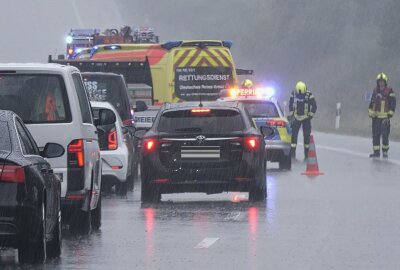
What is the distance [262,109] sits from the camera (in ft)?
99.3

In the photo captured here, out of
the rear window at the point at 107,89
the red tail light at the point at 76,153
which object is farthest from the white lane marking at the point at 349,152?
the red tail light at the point at 76,153

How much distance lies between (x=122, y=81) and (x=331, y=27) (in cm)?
6324

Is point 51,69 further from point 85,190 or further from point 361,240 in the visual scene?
point 361,240

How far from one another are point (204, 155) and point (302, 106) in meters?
15.6

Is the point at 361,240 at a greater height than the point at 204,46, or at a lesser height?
lesser

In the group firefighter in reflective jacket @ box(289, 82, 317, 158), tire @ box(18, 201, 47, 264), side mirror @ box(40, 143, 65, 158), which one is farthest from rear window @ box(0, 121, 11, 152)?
firefighter in reflective jacket @ box(289, 82, 317, 158)

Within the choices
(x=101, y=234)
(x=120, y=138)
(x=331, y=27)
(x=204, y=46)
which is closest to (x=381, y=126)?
(x=204, y=46)

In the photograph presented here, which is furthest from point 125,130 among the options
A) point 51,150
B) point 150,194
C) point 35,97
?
point 51,150

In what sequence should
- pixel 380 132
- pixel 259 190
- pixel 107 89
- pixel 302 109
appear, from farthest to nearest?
Answer: pixel 302 109, pixel 380 132, pixel 107 89, pixel 259 190

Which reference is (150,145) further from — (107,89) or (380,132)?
(380,132)

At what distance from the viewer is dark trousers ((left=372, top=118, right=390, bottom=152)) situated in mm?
34438

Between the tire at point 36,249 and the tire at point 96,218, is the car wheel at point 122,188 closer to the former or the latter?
the tire at point 96,218

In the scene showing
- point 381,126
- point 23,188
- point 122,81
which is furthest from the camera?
point 381,126

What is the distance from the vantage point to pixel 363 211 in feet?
63.4
